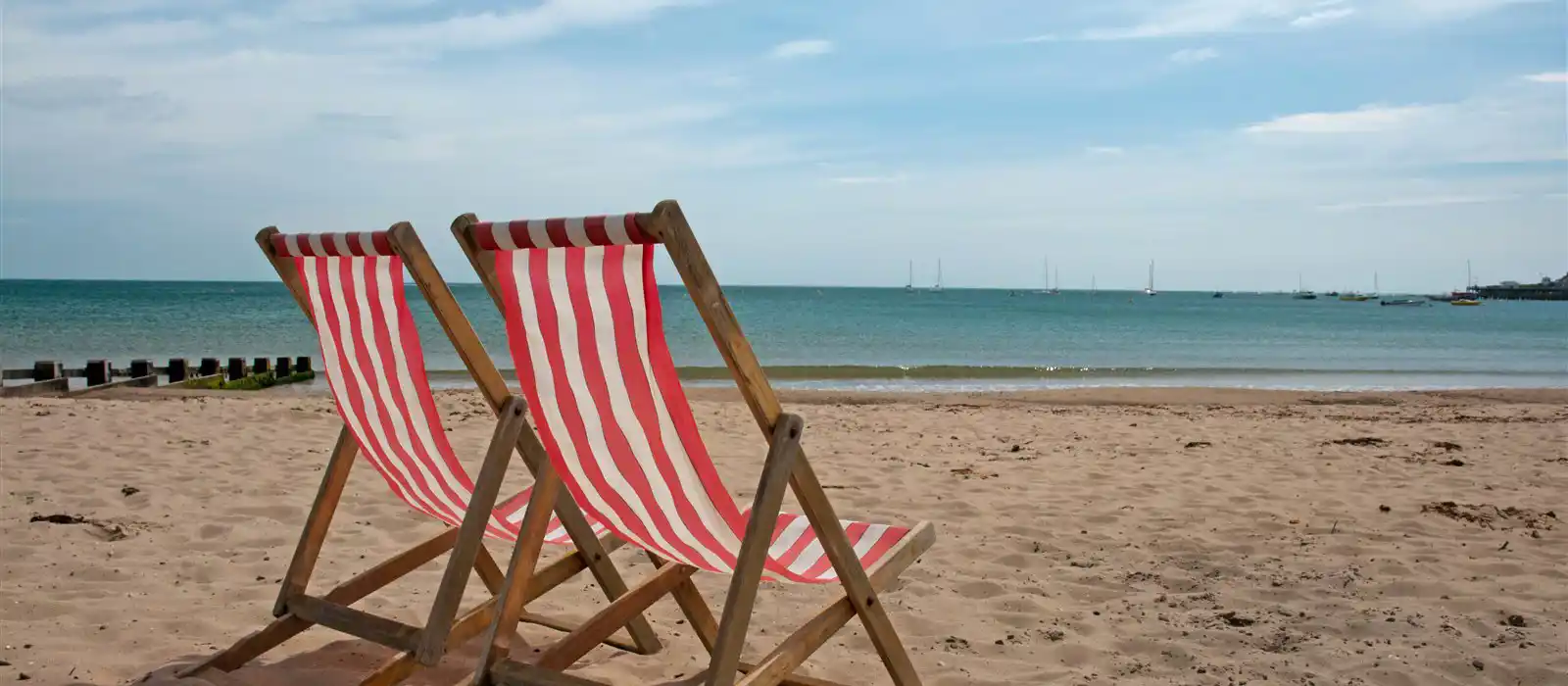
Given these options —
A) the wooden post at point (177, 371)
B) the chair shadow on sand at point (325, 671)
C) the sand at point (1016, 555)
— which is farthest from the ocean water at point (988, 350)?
the chair shadow on sand at point (325, 671)

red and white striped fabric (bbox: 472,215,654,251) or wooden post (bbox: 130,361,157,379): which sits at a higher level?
red and white striped fabric (bbox: 472,215,654,251)

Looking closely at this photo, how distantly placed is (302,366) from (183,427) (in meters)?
7.48

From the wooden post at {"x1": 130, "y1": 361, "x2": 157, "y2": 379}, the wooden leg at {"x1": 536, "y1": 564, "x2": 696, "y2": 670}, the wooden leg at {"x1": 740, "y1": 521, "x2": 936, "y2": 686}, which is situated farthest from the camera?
the wooden post at {"x1": 130, "y1": 361, "x2": 157, "y2": 379}

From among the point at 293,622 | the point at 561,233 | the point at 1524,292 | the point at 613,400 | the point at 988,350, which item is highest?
the point at 1524,292

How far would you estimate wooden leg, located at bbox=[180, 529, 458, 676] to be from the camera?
2.67 metres

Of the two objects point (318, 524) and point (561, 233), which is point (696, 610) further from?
point (561, 233)

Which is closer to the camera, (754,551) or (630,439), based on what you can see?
(754,551)

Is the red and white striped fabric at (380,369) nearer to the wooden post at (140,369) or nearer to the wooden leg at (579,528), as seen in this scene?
the wooden leg at (579,528)

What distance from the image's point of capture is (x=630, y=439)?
217cm

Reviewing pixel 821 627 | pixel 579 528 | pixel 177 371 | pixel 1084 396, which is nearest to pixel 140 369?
pixel 177 371

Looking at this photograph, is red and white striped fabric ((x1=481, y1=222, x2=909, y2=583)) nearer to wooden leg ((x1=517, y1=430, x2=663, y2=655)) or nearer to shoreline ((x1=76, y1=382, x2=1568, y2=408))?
wooden leg ((x1=517, y1=430, x2=663, y2=655))

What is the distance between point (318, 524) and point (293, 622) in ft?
0.77

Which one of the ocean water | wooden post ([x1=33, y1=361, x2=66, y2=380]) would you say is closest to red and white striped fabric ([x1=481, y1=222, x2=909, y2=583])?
wooden post ([x1=33, y1=361, x2=66, y2=380])

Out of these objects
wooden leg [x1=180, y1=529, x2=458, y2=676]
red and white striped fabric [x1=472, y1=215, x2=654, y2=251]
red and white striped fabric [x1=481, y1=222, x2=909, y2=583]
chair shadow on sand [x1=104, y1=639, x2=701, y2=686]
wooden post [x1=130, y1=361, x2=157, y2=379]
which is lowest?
chair shadow on sand [x1=104, y1=639, x2=701, y2=686]
